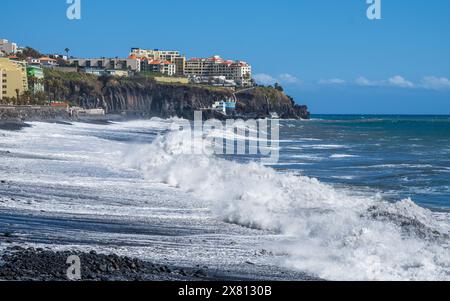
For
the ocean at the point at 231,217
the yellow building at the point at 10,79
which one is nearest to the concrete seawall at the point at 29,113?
the yellow building at the point at 10,79

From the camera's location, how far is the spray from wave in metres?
11.9

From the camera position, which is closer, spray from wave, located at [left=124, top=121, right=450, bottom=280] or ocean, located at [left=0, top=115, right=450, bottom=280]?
spray from wave, located at [left=124, top=121, right=450, bottom=280]

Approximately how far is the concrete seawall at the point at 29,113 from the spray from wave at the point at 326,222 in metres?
48.5

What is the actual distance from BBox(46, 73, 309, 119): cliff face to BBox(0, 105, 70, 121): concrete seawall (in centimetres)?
5320

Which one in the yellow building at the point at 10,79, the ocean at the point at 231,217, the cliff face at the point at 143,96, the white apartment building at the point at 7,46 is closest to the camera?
the ocean at the point at 231,217

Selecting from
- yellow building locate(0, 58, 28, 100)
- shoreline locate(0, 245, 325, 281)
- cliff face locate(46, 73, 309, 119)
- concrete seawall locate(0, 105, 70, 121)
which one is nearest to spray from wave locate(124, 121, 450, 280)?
shoreline locate(0, 245, 325, 281)

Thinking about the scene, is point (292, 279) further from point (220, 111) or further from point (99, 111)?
point (220, 111)

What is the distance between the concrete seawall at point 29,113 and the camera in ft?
238

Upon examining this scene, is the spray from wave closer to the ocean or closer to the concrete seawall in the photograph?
the ocean

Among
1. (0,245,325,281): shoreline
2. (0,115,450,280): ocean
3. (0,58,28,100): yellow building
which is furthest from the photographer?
(0,58,28,100): yellow building

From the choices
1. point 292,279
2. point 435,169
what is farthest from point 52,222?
point 435,169

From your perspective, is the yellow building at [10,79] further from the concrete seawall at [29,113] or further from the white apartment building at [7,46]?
the white apartment building at [7,46]
